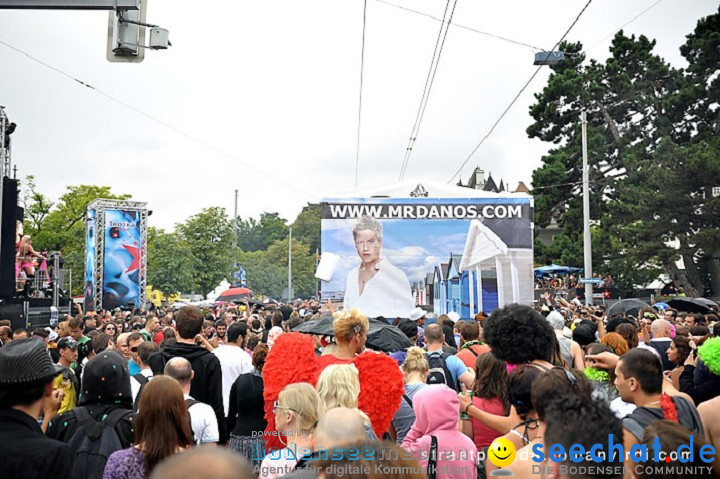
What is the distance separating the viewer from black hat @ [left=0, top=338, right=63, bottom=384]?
10.3 feet

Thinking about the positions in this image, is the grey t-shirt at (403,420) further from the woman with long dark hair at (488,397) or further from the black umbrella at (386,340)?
the black umbrella at (386,340)

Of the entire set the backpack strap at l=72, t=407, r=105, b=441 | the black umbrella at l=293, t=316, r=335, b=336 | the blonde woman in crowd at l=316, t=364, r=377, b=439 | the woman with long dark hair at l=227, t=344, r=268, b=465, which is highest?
the black umbrella at l=293, t=316, r=335, b=336

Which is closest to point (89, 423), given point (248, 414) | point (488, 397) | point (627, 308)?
point (248, 414)

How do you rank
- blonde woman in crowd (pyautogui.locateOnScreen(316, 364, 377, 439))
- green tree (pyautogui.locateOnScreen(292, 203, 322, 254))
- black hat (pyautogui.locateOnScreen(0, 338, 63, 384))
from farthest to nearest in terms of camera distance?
1. green tree (pyautogui.locateOnScreen(292, 203, 322, 254))
2. blonde woman in crowd (pyautogui.locateOnScreen(316, 364, 377, 439))
3. black hat (pyautogui.locateOnScreen(0, 338, 63, 384))

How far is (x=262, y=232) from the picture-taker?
130 metres

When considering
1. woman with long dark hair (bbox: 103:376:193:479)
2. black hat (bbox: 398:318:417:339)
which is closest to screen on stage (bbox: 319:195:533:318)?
black hat (bbox: 398:318:417:339)

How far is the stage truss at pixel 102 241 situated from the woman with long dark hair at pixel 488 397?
27.3 metres

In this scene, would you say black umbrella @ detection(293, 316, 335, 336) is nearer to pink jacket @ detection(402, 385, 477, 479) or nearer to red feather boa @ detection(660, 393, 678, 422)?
pink jacket @ detection(402, 385, 477, 479)

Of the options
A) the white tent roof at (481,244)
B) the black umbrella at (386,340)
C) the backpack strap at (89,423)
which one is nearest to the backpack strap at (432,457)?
the backpack strap at (89,423)

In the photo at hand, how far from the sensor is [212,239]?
5391 cm

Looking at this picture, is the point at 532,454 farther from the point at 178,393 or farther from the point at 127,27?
the point at 127,27

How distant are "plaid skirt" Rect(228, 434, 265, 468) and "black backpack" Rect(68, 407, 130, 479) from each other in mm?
1898

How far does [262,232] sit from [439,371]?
125 metres

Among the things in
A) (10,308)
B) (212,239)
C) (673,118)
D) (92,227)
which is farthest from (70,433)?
(212,239)
